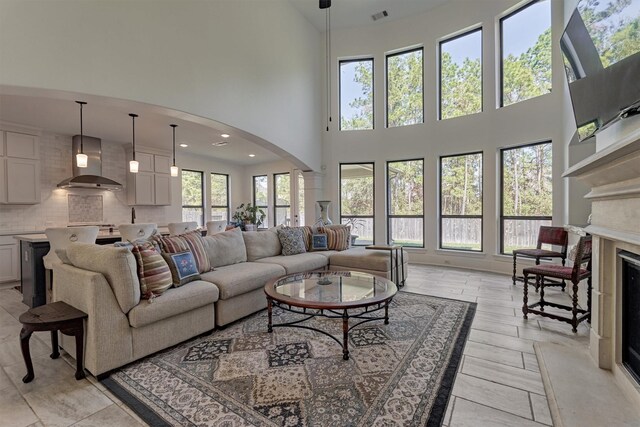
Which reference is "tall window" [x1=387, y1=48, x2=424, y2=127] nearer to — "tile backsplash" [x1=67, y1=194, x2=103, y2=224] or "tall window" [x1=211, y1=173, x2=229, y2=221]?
"tall window" [x1=211, y1=173, x2=229, y2=221]

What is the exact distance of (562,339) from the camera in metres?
2.59

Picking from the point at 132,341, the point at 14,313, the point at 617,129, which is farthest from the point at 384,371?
the point at 14,313

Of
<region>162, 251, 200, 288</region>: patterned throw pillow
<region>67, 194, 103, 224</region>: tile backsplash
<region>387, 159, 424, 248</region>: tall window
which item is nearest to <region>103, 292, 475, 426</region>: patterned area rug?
<region>162, 251, 200, 288</region>: patterned throw pillow

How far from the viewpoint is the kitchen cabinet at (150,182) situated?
21.3 ft

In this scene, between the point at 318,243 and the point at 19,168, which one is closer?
the point at 318,243

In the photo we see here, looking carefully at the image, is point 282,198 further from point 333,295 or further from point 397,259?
point 333,295

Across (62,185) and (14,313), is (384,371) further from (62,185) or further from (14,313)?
(62,185)

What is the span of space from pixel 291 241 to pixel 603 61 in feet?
12.2

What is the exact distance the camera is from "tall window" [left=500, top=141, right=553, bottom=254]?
186 inches

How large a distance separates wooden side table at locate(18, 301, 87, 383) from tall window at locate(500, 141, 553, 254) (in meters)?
5.93

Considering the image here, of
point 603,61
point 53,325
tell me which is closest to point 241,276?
point 53,325

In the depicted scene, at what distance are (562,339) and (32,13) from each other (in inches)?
222

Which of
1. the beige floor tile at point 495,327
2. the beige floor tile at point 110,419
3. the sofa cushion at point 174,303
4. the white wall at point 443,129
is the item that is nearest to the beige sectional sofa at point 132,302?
the sofa cushion at point 174,303

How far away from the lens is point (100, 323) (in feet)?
6.82
